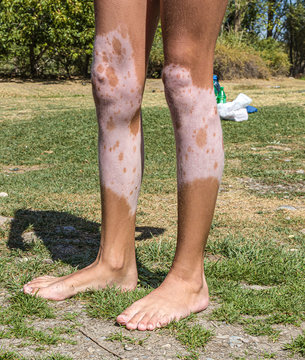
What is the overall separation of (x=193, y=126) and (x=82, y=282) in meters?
0.72

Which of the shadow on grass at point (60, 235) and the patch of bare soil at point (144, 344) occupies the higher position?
the patch of bare soil at point (144, 344)

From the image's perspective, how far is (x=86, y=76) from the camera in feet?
64.1

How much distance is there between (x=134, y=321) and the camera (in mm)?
1597

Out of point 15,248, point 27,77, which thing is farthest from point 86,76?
point 15,248

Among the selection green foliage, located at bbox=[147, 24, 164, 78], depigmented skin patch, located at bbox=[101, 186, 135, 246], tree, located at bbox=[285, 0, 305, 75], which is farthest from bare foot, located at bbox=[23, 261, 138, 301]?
tree, located at bbox=[285, 0, 305, 75]

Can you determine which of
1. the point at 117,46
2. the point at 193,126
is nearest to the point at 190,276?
the point at 193,126

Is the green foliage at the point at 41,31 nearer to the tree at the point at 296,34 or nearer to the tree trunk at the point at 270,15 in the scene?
the tree trunk at the point at 270,15

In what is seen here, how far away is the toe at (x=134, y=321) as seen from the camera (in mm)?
1584

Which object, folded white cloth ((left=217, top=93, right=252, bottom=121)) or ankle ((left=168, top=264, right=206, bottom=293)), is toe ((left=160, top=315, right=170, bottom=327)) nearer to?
ankle ((left=168, top=264, right=206, bottom=293))

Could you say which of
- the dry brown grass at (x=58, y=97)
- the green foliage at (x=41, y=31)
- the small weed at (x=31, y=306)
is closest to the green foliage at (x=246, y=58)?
the dry brown grass at (x=58, y=97)

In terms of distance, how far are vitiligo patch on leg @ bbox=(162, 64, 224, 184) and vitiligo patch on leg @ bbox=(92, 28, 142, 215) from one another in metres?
0.17

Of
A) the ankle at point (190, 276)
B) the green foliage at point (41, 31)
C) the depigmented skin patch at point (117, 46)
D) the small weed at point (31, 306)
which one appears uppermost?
the green foliage at point (41, 31)

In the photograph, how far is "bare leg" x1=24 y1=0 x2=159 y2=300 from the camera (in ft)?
6.02

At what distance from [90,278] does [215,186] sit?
1.95 ft
